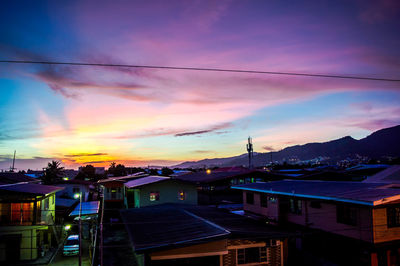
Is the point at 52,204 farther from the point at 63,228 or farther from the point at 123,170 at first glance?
the point at 123,170

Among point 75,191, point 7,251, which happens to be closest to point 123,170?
point 75,191

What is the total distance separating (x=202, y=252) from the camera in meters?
13.4

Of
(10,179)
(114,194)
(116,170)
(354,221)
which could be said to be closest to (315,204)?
(354,221)

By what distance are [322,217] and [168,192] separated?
16901 mm

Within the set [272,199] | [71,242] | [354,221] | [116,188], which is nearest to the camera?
[354,221]

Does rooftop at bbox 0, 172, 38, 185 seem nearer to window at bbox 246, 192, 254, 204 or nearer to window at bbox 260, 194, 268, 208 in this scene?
window at bbox 246, 192, 254, 204

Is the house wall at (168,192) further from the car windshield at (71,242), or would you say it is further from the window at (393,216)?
the window at (393,216)

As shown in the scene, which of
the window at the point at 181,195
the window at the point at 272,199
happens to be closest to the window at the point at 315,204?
the window at the point at 272,199

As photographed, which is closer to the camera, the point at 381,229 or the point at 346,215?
the point at 381,229

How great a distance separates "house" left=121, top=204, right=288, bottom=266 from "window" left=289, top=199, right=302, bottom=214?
4756 mm

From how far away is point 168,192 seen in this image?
3069 cm

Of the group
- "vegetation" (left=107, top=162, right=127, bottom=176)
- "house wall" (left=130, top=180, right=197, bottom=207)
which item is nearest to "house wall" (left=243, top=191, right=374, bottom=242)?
"house wall" (left=130, top=180, right=197, bottom=207)

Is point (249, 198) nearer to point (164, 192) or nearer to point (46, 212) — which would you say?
point (164, 192)

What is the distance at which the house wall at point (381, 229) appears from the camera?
49.2 feet
